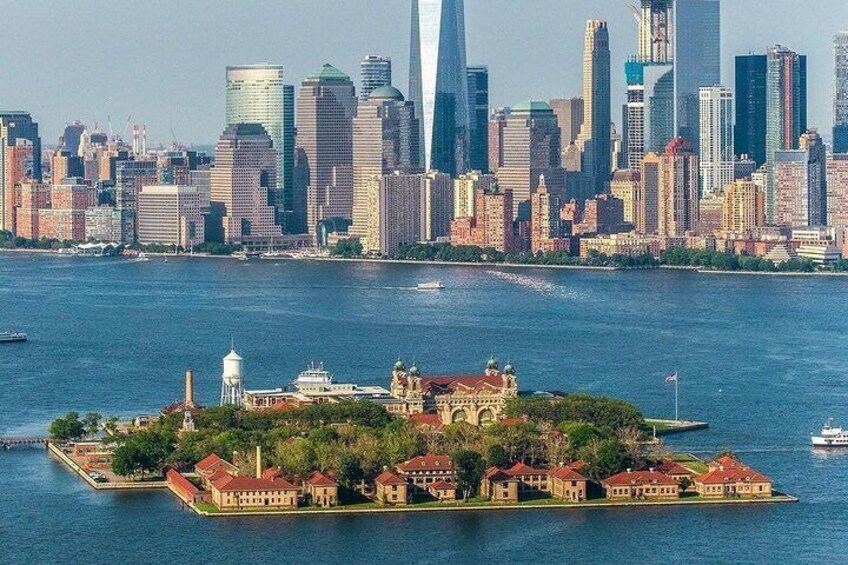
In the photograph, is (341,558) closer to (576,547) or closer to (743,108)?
(576,547)

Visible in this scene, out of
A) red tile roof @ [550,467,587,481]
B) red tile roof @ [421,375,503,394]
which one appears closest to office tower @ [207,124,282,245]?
red tile roof @ [421,375,503,394]

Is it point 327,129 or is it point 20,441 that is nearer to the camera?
point 20,441

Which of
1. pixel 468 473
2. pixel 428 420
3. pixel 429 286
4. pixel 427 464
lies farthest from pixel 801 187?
pixel 468 473

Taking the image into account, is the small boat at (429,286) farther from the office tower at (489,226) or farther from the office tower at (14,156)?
the office tower at (14,156)

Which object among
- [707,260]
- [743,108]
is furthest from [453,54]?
[707,260]

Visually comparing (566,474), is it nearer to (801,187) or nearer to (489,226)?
(489,226)

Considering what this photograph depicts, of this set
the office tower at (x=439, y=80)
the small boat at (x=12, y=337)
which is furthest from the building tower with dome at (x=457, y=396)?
the office tower at (x=439, y=80)

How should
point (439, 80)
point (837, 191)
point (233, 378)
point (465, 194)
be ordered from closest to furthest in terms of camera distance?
1. point (233, 378)
2. point (837, 191)
3. point (465, 194)
4. point (439, 80)
